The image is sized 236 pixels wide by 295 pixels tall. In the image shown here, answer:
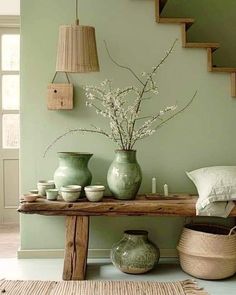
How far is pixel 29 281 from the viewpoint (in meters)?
3.29

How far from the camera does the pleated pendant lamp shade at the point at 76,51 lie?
346 centimetres

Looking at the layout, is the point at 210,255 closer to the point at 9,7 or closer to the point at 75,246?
the point at 75,246

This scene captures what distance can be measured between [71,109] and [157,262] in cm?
140

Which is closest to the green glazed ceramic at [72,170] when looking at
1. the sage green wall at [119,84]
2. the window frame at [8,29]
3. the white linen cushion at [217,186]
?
the sage green wall at [119,84]

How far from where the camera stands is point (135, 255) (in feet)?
11.3

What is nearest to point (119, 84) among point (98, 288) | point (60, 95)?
point (60, 95)

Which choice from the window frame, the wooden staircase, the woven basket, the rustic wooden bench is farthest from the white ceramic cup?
the window frame

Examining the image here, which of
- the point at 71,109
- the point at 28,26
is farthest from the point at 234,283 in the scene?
the point at 28,26

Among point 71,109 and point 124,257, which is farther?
point 71,109

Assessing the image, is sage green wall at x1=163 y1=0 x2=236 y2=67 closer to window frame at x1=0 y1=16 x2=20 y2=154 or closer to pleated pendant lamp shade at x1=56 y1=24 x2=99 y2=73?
pleated pendant lamp shade at x1=56 y1=24 x2=99 y2=73

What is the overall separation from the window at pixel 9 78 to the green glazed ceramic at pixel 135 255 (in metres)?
2.41

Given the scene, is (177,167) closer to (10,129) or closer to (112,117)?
(112,117)

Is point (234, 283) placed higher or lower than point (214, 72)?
lower

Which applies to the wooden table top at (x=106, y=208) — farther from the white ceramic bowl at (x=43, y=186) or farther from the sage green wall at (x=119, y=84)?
the sage green wall at (x=119, y=84)
